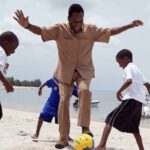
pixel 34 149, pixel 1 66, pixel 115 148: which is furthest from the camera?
pixel 115 148

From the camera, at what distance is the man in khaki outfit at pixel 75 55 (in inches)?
274

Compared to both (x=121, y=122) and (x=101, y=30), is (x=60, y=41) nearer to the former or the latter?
(x=101, y=30)

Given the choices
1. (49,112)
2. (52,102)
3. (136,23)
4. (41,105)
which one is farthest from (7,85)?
(41,105)

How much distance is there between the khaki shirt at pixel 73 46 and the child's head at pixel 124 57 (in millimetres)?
385

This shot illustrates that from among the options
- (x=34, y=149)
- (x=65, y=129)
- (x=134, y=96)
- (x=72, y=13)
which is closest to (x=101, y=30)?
(x=72, y=13)

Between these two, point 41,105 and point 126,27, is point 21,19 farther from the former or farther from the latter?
point 41,105

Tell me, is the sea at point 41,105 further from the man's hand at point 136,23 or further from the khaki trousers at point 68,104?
the man's hand at point 136,23

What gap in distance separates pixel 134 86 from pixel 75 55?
103 centimetres

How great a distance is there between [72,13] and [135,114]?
1.81 meters

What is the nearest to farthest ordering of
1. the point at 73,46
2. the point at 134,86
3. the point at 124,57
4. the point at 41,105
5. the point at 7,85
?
the point at 7,85 → the point at 73,46 → the point at 134,86 → the point at 124,57 → the point at 41,105

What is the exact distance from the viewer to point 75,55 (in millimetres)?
7023

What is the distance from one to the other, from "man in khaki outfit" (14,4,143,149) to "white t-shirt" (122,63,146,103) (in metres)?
0.55

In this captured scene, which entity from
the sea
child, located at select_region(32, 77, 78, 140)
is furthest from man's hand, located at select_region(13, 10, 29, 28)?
the sea

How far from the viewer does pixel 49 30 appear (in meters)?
6.97
